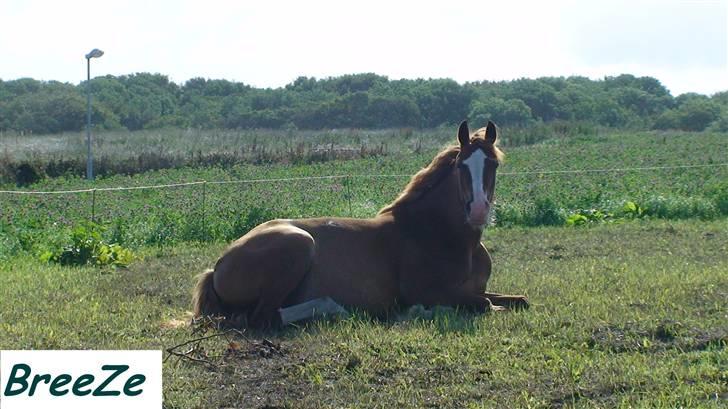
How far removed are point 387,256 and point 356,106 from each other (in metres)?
58.6

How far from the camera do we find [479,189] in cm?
846

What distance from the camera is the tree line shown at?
65.0 metres

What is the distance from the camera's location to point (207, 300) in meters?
8.49

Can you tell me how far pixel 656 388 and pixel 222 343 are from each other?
11.2 ft

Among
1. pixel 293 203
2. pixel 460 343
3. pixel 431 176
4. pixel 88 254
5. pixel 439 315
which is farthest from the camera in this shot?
pixel 293 203

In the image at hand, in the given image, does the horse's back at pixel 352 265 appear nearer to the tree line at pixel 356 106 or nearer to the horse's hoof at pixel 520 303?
the horse's hoof at pixel 520 303

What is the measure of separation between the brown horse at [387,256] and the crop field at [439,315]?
313 millimetres

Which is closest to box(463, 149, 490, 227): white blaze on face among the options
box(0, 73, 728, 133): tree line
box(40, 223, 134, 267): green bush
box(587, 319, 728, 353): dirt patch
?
box(587, 319, 728, 353): dirt patch

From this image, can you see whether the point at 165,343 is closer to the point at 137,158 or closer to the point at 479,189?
the point at 479,189

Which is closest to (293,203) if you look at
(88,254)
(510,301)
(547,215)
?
(547,215)

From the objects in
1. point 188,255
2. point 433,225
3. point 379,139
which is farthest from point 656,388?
point 379,139

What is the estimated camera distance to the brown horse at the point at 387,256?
8.30 m

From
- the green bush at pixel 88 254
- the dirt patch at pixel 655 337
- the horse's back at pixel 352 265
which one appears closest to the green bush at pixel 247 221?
the green bush at pixel 88 254

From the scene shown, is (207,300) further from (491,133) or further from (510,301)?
(491,133)
